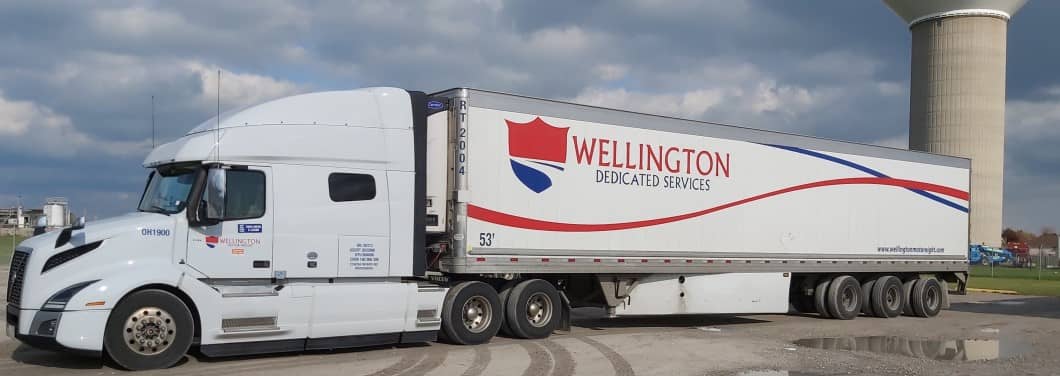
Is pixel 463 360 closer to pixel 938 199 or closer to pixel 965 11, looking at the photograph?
pixel 938 199

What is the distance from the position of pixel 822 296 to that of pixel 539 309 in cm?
770

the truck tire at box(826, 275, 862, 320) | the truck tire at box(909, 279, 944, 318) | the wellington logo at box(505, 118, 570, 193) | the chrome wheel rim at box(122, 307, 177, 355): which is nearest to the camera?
the chrome wheel rim at box(122, 307, 177, 355)

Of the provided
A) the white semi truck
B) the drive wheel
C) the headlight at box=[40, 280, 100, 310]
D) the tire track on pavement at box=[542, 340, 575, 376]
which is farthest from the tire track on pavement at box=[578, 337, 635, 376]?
the drive wheel

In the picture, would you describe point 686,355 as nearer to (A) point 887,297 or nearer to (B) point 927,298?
(A) point 887,297

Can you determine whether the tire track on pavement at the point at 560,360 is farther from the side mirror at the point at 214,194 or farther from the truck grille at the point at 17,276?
the truck grille at the point at 17,276

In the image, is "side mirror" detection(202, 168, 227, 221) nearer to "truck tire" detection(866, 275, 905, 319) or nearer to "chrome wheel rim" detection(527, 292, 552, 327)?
"chrome wheel rim" detection(527, 292, 552, 327)

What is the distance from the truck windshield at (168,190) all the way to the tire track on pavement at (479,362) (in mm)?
3943

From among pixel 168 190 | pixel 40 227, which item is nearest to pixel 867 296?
pixel 168 190

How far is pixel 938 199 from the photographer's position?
20.4 metres

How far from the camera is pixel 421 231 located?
12219 millimetres

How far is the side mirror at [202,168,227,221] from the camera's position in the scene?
10.5m

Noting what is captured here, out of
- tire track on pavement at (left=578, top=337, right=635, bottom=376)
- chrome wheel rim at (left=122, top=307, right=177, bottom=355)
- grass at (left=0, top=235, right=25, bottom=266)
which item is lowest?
grass at (left=0, top=235, right=25, bottom=266)

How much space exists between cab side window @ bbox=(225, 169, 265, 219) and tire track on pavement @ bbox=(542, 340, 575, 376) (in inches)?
161

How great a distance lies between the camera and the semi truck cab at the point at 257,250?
32.1 feet
